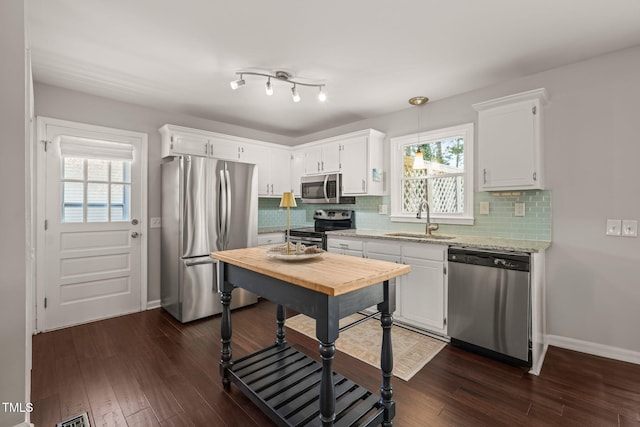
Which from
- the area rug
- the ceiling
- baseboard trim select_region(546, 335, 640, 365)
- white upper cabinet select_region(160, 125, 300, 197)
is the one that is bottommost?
the area rug

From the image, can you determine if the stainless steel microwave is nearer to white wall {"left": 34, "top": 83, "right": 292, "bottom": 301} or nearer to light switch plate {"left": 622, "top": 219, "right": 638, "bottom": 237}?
white wall {"left": 34, "top": 83, "right": 292, "bottom": 301}

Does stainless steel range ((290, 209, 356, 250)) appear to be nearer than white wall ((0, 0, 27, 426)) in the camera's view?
No

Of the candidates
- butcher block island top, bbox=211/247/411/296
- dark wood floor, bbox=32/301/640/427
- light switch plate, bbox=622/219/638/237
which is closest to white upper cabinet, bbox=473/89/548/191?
light switch plate, bbox=622/219/638/237

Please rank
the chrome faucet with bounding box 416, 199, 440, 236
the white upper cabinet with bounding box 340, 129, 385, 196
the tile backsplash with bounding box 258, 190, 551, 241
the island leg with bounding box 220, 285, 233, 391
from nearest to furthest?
the island leg with bounding box 220, 285, 233, 391, the tile backsplash with bounding box 258, 190, 551, 241, the chrome faucet with bounding box 416, 199, 440, 236, the white upper cabinet with bounding box 340, 129, 385, 196

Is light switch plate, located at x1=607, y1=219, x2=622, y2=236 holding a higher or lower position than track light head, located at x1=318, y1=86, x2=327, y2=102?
lower

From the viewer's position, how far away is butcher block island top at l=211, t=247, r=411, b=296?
139cm

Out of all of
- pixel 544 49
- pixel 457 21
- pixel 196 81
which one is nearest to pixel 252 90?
pixel 196 81

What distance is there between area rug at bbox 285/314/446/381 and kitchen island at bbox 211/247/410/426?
1.66 ft

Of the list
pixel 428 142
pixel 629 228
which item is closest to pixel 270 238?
pixel 428 142

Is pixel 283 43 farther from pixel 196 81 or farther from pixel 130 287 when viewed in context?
pixel 130 287

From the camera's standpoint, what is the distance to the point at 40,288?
297 centimetres

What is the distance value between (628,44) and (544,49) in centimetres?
62

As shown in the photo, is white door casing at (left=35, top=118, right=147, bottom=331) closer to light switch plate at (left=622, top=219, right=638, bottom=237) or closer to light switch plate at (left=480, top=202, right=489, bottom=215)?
light switch plate at (left=480, top=202, right=489, bottom=215)

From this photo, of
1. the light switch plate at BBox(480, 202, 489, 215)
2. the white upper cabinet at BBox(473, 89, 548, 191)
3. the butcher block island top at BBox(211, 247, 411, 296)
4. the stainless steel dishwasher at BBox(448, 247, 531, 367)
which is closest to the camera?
the butcher block island top at BBox(211, 247, 411, 296)
